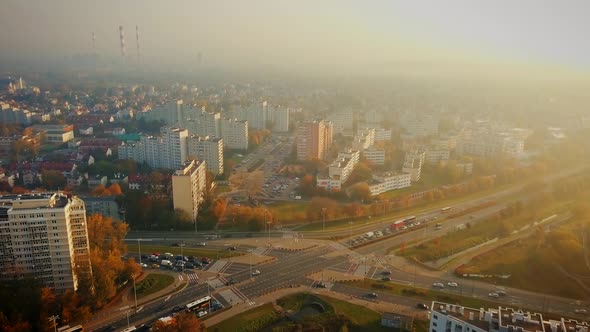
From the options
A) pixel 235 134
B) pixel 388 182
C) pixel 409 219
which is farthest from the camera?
pixel 235 134

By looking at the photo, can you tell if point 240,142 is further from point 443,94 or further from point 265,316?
point 443,94

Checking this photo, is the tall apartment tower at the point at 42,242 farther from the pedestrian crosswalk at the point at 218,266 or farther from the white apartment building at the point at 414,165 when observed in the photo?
the white apartment building at the point at 414,165

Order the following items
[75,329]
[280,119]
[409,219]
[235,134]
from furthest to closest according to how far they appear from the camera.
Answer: [280,119]
[235,134]
[409,219]
[75,329]

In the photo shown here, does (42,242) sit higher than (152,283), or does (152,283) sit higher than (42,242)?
(42,242)

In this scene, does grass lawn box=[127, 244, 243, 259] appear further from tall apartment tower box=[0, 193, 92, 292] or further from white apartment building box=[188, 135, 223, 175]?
white apartment building box=[188, 135, 223, 175]

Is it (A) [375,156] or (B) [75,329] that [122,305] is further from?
(A) [375,156]

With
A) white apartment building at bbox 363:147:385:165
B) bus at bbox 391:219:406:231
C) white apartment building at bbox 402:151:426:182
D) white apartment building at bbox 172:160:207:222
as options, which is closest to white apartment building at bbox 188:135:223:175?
white apartment building at bbox 172:160:207:222

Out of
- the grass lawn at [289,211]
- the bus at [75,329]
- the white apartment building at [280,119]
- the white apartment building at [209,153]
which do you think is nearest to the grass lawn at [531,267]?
the grass lawn at [289,211]

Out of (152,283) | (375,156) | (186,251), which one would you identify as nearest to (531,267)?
(186,251)
